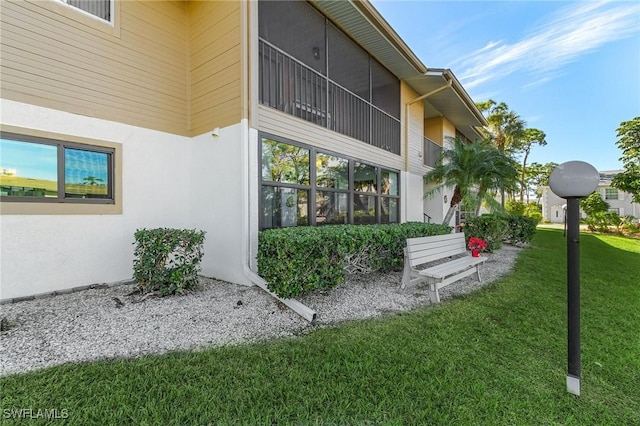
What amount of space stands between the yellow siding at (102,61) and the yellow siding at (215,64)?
0.30 metres

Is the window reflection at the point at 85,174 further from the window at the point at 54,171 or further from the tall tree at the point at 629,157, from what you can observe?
the tall tree at the point at 629,157

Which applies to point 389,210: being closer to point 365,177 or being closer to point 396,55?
point 365,177

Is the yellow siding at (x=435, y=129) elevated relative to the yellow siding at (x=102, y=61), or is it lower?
elevated

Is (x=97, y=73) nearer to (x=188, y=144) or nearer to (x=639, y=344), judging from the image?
(x=188, y=144)

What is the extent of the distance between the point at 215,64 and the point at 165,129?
1712 millimetres

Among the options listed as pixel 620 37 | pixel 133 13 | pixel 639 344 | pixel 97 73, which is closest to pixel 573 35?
pixel 620 37

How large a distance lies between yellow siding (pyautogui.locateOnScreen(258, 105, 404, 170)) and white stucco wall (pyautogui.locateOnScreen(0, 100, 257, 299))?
67 centimetres

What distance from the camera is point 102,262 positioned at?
5141 mm

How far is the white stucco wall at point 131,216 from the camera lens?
14.4 feet

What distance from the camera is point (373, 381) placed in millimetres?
2430

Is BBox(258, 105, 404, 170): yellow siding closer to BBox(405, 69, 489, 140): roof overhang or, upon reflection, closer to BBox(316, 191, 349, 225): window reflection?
BBox(316, 191, 349, 225): window reflection

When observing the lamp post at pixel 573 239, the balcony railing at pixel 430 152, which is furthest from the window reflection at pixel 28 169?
the balcony railing at pixel 430 152

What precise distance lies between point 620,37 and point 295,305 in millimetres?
10814

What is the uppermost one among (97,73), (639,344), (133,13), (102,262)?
(133,13)
